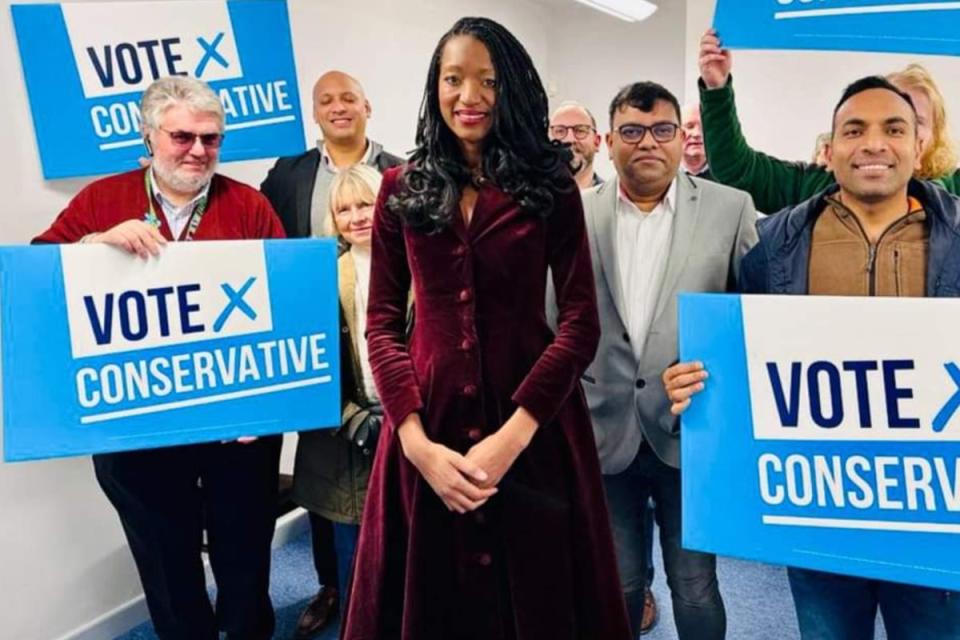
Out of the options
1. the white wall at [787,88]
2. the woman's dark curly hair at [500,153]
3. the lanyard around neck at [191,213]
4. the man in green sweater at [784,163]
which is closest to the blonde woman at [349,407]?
the lanyard around neck at [191,213]

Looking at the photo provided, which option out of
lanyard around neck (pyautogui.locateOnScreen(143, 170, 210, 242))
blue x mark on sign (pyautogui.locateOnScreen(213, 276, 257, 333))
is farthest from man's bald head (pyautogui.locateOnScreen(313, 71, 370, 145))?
blue x mark on sign (pyautogui.locateOnScreen(213, 276, 257, 333))

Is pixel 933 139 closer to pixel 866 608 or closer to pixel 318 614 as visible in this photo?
pixel 866 608

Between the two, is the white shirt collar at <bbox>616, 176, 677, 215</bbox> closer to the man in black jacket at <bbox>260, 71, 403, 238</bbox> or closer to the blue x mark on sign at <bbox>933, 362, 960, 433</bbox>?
the blue x mark on sign at <bbox>933, 362, 960, 433</bbox>

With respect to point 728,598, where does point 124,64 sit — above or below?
above

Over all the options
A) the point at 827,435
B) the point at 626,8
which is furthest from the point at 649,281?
the point at 626,8

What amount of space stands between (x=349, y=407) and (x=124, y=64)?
116 cm

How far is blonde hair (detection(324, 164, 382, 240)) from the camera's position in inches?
84.6

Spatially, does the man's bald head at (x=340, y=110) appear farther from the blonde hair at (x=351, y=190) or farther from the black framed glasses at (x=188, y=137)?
the black framed glasses at (x=188, y=137)

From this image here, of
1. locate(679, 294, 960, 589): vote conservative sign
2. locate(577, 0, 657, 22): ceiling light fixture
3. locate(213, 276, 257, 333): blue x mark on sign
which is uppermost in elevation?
locate(577, 0, 657, 22): ceiling light fixture

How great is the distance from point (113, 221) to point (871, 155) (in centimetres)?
166

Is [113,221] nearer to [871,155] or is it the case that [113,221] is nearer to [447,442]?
[447,442]

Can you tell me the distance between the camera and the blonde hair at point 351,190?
2148 millimetres

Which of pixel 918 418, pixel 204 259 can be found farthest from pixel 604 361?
pixel 204 259

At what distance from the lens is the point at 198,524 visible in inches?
82.6
